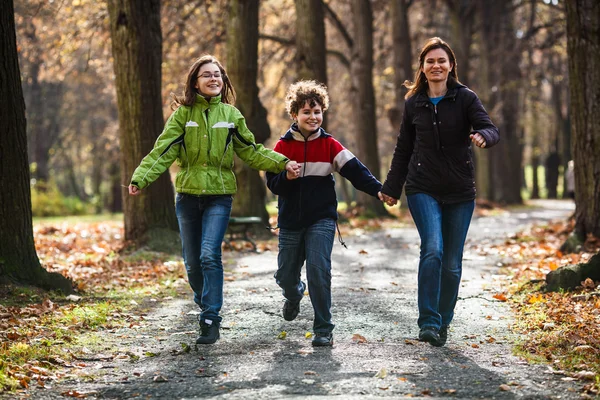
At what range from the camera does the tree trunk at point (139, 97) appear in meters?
11.8

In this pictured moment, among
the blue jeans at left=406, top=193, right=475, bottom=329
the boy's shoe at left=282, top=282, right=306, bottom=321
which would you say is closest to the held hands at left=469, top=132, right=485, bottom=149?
the blue jeans at left=406, top=193, right=475, bottom=329

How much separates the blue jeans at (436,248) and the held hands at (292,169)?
2.67 ft

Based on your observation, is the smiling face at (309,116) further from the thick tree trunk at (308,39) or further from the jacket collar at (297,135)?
the thick tree trunk at (308,39)

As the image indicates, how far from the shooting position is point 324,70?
17562mm

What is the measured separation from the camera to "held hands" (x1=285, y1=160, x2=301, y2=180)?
5.79 metres

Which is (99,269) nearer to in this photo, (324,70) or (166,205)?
(166,205)

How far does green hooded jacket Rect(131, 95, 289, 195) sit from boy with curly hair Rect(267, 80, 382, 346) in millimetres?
183

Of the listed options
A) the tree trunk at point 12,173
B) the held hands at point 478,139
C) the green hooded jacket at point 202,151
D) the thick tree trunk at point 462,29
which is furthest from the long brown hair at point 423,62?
the thick tree trunk at point 462,29

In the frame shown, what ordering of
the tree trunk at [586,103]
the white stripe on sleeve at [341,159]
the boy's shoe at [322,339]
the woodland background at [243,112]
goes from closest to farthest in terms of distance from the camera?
the boy's shoe at [322,339] < the white stripe on sleeve at [341,159] < the woodland background at [243,112] < the tree trunk at [586,103]

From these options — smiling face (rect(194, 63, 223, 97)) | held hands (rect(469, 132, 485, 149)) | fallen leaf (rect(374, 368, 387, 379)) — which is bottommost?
fallen leaf (rect(374, 368, 387, 379))

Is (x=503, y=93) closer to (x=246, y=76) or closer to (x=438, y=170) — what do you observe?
(x=246, y=76)

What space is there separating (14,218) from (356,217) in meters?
13.6

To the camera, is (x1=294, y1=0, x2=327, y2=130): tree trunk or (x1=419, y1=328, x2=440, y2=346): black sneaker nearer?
(x1=419, y1=328, x2=440, y2=346): black sneaker

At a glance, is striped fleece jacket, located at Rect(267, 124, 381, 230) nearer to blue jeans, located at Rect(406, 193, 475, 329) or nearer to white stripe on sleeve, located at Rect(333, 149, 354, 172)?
white stripe on sleeve, located at Rect(333, 149, 354, 172)
